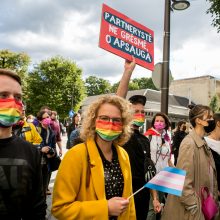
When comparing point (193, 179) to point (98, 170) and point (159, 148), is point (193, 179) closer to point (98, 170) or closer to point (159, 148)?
point (98, 170)

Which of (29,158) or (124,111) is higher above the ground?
(124,111)

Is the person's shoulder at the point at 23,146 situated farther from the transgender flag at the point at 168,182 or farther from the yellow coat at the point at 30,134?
the yellow coat at the point at 30,134

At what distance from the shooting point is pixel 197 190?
3.39 meters

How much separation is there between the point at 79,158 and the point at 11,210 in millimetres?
588

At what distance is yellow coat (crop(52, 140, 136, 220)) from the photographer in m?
A: 2.06

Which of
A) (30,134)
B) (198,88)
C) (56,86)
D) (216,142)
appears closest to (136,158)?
(216,142)

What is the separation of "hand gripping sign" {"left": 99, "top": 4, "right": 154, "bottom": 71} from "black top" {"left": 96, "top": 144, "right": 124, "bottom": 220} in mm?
1423

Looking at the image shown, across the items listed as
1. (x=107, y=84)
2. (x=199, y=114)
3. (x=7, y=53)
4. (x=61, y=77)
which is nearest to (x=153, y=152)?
(x=199, y=114)

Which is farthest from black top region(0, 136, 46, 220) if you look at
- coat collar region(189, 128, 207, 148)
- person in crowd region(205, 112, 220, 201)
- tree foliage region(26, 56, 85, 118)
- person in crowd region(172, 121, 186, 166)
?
tree foliage region(26, 56, 85, 118)

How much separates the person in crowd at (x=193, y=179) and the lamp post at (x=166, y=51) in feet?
8.87

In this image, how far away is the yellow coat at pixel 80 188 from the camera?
2.06 meters

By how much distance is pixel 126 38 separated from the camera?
360 centimetres

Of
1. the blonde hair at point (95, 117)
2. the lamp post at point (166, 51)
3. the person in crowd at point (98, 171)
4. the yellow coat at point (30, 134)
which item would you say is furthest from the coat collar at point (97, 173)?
the lamp post at point (166, 51)

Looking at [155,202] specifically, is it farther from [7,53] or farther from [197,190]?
[7,53]
